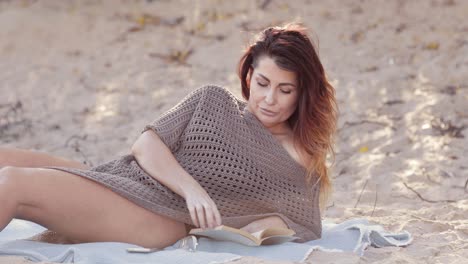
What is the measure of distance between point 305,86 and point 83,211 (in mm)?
977

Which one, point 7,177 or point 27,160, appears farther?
point 27,160

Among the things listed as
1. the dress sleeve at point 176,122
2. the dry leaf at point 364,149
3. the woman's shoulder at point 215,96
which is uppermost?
the woman's shoulder at point 215,96

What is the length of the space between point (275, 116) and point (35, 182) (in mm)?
972

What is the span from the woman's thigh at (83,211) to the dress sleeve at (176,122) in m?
0.30

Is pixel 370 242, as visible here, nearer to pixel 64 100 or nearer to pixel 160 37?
pixel 64 100

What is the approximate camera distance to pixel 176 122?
390 centimetres

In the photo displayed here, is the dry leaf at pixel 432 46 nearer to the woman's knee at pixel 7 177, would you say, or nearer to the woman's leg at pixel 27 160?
the woman's leg at pixel 27 160

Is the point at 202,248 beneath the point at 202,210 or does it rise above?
beneath

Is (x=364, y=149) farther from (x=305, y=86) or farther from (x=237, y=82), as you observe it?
(x=305, y=86)

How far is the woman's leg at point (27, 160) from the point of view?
394cm

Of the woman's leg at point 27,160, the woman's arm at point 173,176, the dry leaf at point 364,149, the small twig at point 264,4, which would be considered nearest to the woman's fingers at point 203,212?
the woman's arm at point 173,176

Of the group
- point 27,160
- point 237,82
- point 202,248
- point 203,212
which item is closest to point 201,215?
point 203,212

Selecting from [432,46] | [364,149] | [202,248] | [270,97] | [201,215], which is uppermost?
[270,97]

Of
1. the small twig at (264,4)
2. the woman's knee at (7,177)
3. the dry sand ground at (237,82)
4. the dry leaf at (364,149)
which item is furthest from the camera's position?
the small twig at (264,4)
